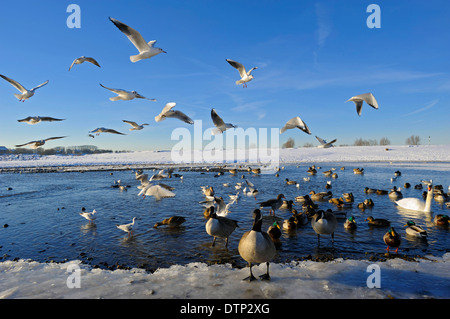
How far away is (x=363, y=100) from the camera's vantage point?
8695 millimetres

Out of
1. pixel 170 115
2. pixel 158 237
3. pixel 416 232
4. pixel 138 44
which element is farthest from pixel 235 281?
pixel 138 44

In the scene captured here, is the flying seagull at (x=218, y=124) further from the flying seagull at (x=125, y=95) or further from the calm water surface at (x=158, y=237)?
the calm water surface at (x=158, y=237)

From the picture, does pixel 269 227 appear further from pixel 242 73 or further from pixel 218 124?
pixel 242 73

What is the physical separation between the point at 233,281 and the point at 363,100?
7.32m

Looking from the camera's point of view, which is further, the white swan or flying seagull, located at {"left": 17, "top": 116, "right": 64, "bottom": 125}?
the white swan

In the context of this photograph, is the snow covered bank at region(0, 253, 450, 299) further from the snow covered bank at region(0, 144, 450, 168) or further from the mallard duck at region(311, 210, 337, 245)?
the snow covered bank at region(0, 144, 450, 168)

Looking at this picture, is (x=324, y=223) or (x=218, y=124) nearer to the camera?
(x=324, y=223)

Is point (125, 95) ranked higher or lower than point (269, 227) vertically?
higher

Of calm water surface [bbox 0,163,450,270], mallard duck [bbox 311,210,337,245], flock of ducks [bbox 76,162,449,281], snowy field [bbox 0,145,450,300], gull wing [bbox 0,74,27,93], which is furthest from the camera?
gull wing [bbox 0,74,27,93]

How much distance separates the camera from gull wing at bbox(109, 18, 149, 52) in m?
7.52

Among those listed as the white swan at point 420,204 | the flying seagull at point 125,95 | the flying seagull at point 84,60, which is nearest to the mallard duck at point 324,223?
the white swan at point 420,204

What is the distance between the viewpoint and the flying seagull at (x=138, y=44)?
755cm

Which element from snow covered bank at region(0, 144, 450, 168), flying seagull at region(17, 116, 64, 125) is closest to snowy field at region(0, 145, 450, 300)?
flying seagull at region(17, 116, 64, 125)
